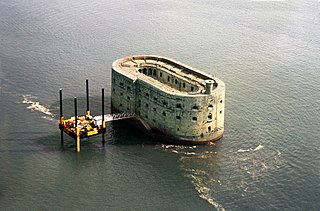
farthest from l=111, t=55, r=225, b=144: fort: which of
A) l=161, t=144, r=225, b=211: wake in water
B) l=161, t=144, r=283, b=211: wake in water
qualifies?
l=161, t=144, r=283, b=211: wake in water

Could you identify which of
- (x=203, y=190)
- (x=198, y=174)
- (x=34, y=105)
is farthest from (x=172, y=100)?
(x=34, y=105)

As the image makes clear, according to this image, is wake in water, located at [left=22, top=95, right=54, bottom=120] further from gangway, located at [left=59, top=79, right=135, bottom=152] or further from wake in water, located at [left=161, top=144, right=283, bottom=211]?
wake in water, located at [left=161, top=144, right=283, bottom=211]

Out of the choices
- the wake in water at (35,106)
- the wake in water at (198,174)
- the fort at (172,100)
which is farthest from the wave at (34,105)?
the wake in water at (198,174)

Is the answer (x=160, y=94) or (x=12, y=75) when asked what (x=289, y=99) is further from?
(x=12, y=75)

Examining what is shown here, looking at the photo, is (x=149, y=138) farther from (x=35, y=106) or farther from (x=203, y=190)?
(x=35, y=106)

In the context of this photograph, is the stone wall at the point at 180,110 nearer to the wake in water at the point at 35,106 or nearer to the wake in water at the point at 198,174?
the wake in water at the point at 198,174

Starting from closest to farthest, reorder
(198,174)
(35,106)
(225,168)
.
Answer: (198,174) < (225,168) < (35,106)

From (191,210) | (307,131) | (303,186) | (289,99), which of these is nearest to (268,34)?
(289,99)
